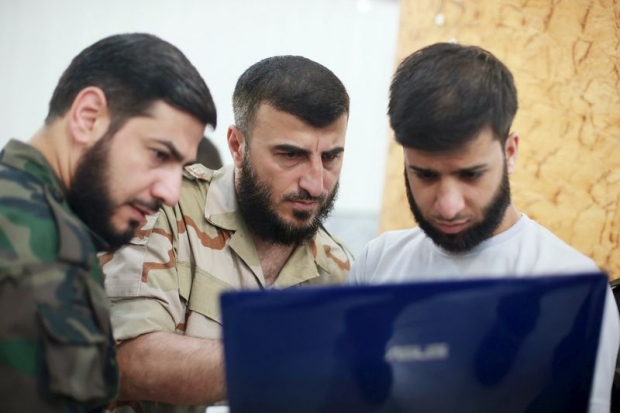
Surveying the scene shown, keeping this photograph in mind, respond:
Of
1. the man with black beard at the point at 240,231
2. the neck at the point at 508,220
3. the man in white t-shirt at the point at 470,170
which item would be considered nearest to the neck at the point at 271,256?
the man with black beard at the point at 240,231

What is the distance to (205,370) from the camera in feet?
5.14

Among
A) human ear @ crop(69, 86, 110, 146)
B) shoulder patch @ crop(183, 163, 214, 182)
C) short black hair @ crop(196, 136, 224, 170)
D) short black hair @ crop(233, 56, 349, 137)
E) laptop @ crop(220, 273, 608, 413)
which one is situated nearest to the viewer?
laptop @ crop(220, 273, 608, 413)

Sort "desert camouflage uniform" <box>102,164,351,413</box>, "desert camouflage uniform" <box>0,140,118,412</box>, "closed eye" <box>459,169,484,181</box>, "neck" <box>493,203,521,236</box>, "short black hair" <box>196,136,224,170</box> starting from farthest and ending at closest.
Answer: "short black hair" <box>196,136,224,170</box>
"desert camouflage uniform" <box>102,164,351,413</box>
"neck" <box>493,203,521,236</box>
"closed eye" <box>459,169,484,181</box>
"desert camouflage uniform" <box>0,140,118,412</box>

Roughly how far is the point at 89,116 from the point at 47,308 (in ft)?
1.23

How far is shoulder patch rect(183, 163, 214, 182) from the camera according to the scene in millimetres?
2053

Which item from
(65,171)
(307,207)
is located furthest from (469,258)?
(65,171)

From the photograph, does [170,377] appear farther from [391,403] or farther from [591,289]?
[591,289]

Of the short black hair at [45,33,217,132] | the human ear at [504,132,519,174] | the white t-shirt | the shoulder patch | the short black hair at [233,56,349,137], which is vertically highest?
the short black hair at [45,33,217,132]

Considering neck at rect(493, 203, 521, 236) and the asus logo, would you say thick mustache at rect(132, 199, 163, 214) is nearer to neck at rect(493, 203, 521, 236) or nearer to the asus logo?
the asus logo

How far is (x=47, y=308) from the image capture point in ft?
3.57

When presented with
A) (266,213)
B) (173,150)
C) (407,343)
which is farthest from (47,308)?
(266,213)

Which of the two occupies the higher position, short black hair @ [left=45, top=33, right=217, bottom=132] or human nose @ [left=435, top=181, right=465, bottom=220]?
short black hair @ [left=45, top=33, right=217, bottom=132]

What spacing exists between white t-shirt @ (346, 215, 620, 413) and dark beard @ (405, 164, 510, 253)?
0.14 ft

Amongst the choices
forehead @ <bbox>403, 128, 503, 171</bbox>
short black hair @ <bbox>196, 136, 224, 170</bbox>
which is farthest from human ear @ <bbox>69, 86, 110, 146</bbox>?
short black hair @ <bbox>196, 136, 224, 170</bbox>
